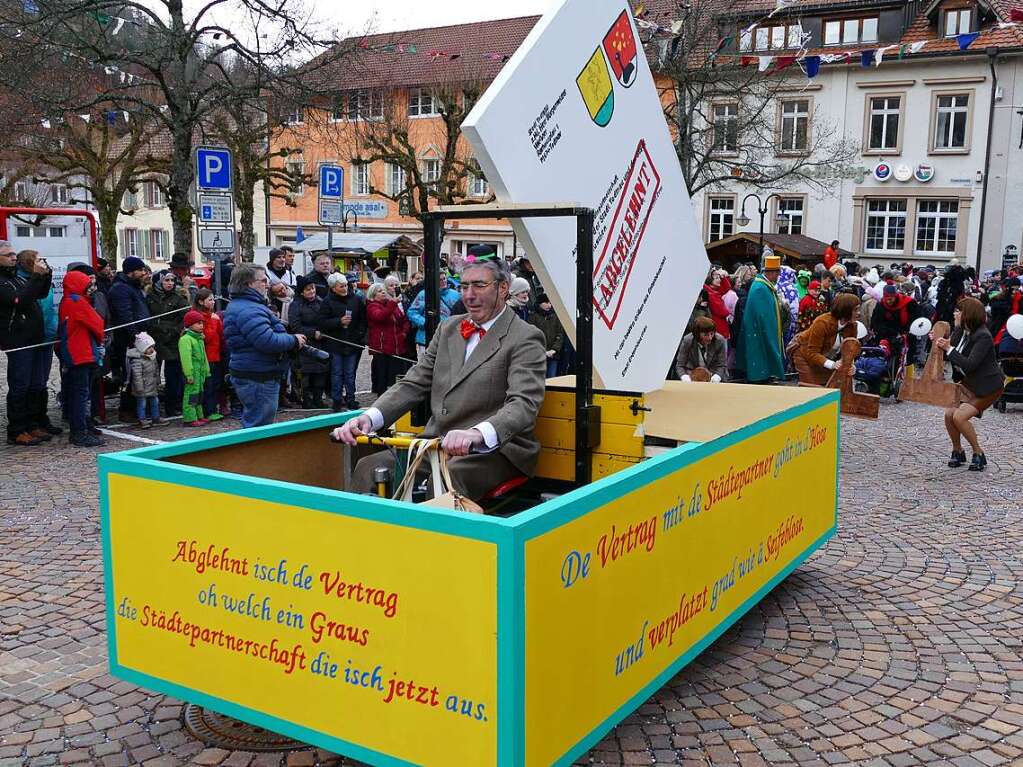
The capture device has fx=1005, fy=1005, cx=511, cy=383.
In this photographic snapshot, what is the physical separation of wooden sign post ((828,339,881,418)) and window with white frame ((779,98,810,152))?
105 ft

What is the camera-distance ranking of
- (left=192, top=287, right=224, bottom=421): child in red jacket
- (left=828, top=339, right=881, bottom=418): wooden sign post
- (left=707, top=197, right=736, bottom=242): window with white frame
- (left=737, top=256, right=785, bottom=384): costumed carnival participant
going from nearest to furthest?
1. (left=828, top=339, right=881, bottom=418): wooden sign post
2. (left=737, top=256, right=785, bottom=384): costumed carnival participant
3. (left=192, top=287, right=224, bottom=421): child in red jacket
4. (left=707, top=197, right=736, bottom=242): window with white frame

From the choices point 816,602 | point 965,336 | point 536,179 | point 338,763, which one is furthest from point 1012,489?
point 338,763

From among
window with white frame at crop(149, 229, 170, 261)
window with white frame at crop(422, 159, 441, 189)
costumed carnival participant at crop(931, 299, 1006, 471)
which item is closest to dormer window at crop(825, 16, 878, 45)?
window with white frame at crop(422, 159, 441, 189)

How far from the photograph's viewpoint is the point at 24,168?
3559 cm

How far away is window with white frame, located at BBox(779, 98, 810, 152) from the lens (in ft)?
127

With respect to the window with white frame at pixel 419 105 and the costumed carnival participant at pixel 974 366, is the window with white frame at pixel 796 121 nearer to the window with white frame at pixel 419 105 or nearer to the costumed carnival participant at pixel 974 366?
the window with white frame at pixel 419 105

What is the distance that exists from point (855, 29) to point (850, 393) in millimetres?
34244

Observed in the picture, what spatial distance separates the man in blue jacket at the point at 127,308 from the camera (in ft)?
37.5

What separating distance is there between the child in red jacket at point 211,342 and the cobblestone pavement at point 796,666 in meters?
3.84

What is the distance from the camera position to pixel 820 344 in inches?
384

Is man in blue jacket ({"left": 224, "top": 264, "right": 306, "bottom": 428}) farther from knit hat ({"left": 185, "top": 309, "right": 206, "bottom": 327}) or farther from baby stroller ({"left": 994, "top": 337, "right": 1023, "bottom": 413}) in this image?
baby stroller ({"left": 994, "top": 337, "right": 1023, "bottom": 413})

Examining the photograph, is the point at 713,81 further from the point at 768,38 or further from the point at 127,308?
the point at 127,308

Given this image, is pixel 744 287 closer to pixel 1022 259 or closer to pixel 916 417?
pixel 916 417

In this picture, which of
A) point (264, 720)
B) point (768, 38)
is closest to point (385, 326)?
point (264, 720)
